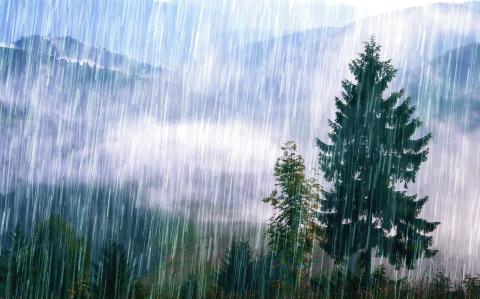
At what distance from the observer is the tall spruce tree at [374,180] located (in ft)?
71.8

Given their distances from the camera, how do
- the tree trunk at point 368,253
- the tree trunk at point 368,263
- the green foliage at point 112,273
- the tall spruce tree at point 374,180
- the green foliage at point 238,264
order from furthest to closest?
the green foliage at point 238,264
the green foliage at point 112,273
the tall spruce tree at point 374,180
the tree trunk at point 368,253
the tree trunk at point 368,263

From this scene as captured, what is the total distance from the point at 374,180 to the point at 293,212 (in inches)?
150

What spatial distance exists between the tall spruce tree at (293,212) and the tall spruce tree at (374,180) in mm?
691

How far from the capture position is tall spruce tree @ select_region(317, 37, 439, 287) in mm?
21875

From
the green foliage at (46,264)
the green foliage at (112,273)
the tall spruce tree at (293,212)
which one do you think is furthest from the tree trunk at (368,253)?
the green foliage at (46,264)

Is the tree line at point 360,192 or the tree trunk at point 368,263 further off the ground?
the tree line at point 360,192

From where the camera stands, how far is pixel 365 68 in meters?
24.4

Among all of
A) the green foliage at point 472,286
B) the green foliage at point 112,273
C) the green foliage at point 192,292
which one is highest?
the green foliage at point 472,286

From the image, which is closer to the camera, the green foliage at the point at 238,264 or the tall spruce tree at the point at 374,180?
the tall spruce tree at the point at 374,180

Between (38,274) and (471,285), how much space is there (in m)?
39.9

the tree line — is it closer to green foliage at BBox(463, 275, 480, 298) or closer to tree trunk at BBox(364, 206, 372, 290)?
tree trunk at BBox(364, 206, 372, 290)

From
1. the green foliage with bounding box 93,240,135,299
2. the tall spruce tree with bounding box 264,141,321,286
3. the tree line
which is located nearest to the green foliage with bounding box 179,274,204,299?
the tree line

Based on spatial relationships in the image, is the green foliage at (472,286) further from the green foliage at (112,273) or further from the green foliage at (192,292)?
the green foliage at (112,273)

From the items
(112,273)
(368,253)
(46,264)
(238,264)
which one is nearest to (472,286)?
(368,253)
